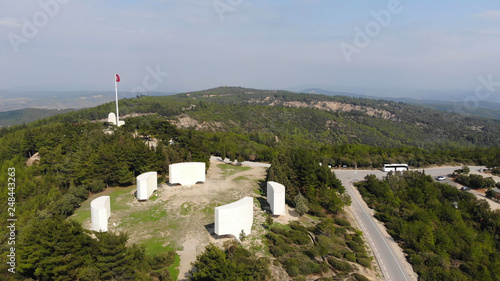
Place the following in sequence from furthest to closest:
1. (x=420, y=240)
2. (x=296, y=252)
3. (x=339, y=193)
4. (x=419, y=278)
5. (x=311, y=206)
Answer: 1. (x=339, y=193)
2. (x=311, y=206)
3. (x=420, y=240)
4. (x=296, y=252)
5. (x=419, y=278)

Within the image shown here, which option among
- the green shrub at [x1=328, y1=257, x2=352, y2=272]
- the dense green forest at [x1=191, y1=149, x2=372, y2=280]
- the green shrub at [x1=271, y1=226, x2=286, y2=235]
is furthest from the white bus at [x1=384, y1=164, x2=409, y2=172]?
the green shrub at [x1=328, y1=257, x2=352, y2=272]

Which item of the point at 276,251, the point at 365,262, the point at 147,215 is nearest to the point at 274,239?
the point at 276,251

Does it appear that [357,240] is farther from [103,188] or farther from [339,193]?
[103,188]

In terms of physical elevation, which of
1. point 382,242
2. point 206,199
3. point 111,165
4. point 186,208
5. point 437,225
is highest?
point 111,165

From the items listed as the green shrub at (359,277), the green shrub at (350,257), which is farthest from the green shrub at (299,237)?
the green shrub at (359,277)

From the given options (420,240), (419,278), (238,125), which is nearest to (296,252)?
(419,278)

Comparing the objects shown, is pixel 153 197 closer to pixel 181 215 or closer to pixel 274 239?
pixel 181 215

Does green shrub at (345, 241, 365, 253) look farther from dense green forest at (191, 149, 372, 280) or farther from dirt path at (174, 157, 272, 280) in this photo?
dirt path at (174, 157, 272, 280)
